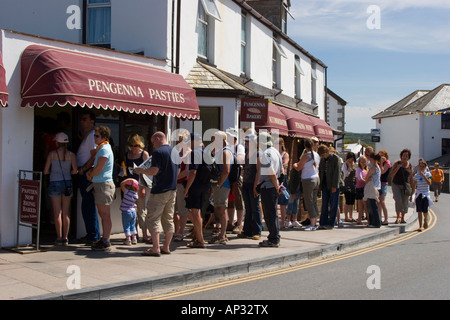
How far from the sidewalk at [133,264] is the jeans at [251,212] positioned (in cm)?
29

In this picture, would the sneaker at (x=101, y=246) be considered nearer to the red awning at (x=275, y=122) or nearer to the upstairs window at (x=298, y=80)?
the red awning at (x=275, y=122)

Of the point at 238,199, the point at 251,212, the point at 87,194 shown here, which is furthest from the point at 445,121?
the point at 87,194

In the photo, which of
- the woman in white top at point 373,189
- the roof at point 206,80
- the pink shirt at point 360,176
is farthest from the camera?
the pink shirt at point 360,176

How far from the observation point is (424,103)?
57.1 metres

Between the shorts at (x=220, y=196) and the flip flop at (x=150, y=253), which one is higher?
the shorts at (x=220, y=196)

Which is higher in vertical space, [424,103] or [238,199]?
[424,103]

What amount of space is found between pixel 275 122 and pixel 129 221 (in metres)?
8.43

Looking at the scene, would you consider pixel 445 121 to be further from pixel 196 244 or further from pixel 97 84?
pixel 97 84

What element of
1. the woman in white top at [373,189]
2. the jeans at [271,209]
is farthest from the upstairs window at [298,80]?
the jeans at [271,209]

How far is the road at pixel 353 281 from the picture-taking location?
642 cm

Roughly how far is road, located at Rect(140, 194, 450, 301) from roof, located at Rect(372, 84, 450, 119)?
1879 inches

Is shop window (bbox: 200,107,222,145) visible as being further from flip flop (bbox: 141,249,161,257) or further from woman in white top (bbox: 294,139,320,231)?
flip flop (bbox: 141,249,161,257)
